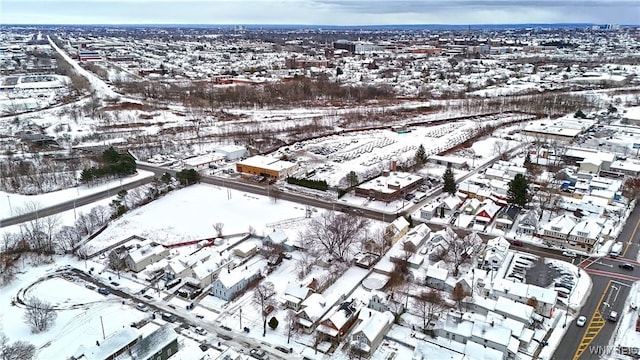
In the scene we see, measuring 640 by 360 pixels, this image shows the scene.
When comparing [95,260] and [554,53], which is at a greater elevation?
[554,53]

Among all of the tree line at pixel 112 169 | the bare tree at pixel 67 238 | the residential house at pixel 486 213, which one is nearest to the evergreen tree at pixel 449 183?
the residential house at pixel 486 213

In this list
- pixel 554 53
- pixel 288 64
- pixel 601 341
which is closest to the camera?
pixel 601 341

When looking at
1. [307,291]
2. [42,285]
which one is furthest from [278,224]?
[42,285]

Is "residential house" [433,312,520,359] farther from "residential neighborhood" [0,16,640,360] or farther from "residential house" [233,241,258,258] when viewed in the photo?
"residential house" [233,241,258,258]

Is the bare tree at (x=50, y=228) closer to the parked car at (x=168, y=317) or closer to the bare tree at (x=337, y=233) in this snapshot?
the parked car at (x=168, y=317)

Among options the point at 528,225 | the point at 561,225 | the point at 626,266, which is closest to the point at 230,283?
the point at 528,225

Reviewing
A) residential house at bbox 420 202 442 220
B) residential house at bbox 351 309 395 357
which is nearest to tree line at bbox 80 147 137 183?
residential house at bbox 420 202 442 220

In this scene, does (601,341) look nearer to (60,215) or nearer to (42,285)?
(42,285)
